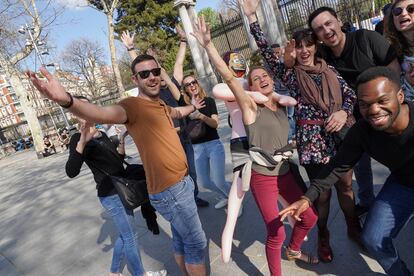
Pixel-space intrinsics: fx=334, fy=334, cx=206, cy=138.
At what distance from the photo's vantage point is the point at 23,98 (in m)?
18.5

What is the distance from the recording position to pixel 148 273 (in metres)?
3.23

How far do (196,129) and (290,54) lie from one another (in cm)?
164

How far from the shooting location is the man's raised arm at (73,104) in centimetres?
175

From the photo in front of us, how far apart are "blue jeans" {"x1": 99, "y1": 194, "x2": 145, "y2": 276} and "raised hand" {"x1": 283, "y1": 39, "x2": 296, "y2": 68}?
1.83m

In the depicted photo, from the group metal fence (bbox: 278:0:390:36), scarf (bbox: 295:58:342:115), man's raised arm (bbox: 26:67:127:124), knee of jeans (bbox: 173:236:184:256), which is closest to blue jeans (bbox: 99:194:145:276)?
knee of jeans (bbox: 173:236:184:256)

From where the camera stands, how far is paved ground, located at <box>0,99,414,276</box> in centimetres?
278

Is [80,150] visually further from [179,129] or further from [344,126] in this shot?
[344,126]

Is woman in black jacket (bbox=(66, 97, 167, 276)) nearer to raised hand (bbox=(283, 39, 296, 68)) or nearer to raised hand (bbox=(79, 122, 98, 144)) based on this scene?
raised hand (bbox=(79, 122, 98, 144))

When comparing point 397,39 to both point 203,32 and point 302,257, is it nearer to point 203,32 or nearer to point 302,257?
point 203,32

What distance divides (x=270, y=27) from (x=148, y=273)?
9505 mm

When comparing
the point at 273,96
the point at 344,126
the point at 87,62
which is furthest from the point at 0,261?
the point at 87,62

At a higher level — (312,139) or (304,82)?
(304,82)

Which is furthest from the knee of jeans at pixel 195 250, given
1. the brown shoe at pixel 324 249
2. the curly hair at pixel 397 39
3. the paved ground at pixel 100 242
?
the curly hair at pixel 397 39

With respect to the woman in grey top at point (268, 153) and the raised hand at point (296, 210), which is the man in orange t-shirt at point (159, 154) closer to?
the woman in grey top at point (268, 153)
